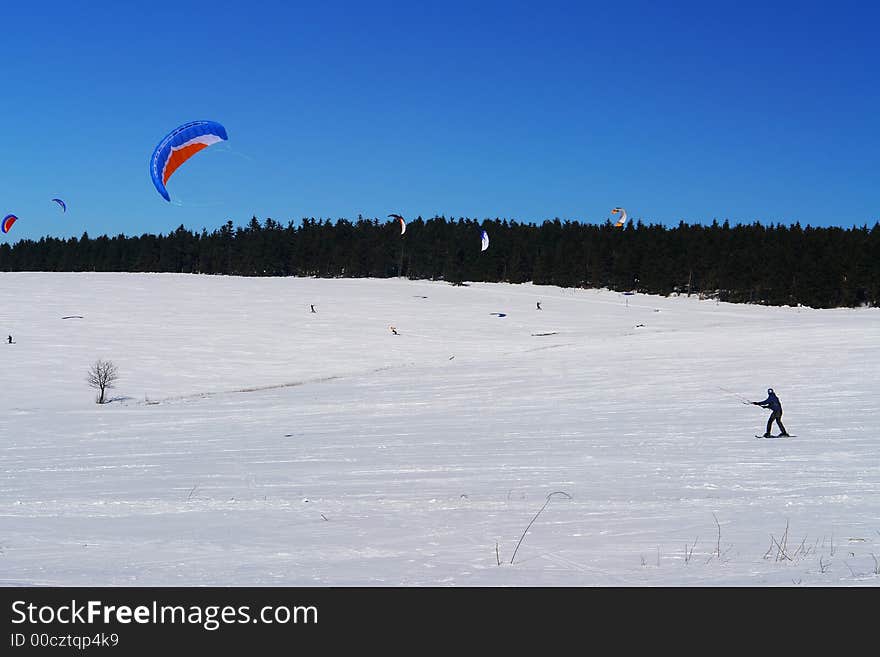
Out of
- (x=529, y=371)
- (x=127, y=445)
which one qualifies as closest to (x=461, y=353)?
(x=529, y=371)

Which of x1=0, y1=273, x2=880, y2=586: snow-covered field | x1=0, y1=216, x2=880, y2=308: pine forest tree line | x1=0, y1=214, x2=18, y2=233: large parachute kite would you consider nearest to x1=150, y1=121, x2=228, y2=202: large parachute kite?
x1=0, y1=273, x2=880, y2=586: snow-covered field

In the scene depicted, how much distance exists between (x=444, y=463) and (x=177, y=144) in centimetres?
1704

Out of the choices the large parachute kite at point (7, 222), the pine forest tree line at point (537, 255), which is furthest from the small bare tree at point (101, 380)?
the pine forest tree line at point (537, 255)

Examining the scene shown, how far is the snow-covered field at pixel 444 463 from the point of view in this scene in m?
6.86

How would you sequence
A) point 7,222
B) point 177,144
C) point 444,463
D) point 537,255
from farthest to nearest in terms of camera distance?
point 537,255 < point 7,222 < point 177,144 < point 444,463

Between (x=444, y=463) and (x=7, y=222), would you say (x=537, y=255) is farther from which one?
(x=444, y=463)

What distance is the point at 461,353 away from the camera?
44.4m

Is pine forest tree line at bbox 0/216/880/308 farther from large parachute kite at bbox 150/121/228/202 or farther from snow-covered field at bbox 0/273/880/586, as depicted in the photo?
large parachute kite at bbox 150/121/228/202

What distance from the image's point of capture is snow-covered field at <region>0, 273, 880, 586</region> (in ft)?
22.5

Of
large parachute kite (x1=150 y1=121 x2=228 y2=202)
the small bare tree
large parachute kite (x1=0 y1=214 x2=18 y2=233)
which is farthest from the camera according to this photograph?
large parachute kite (x1=0 y1=214 x2=18 y2=233)

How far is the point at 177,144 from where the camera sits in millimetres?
25906

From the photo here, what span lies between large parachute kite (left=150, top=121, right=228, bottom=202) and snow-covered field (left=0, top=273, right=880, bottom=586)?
801cm

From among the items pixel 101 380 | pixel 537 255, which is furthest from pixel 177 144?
pixel 537 255
